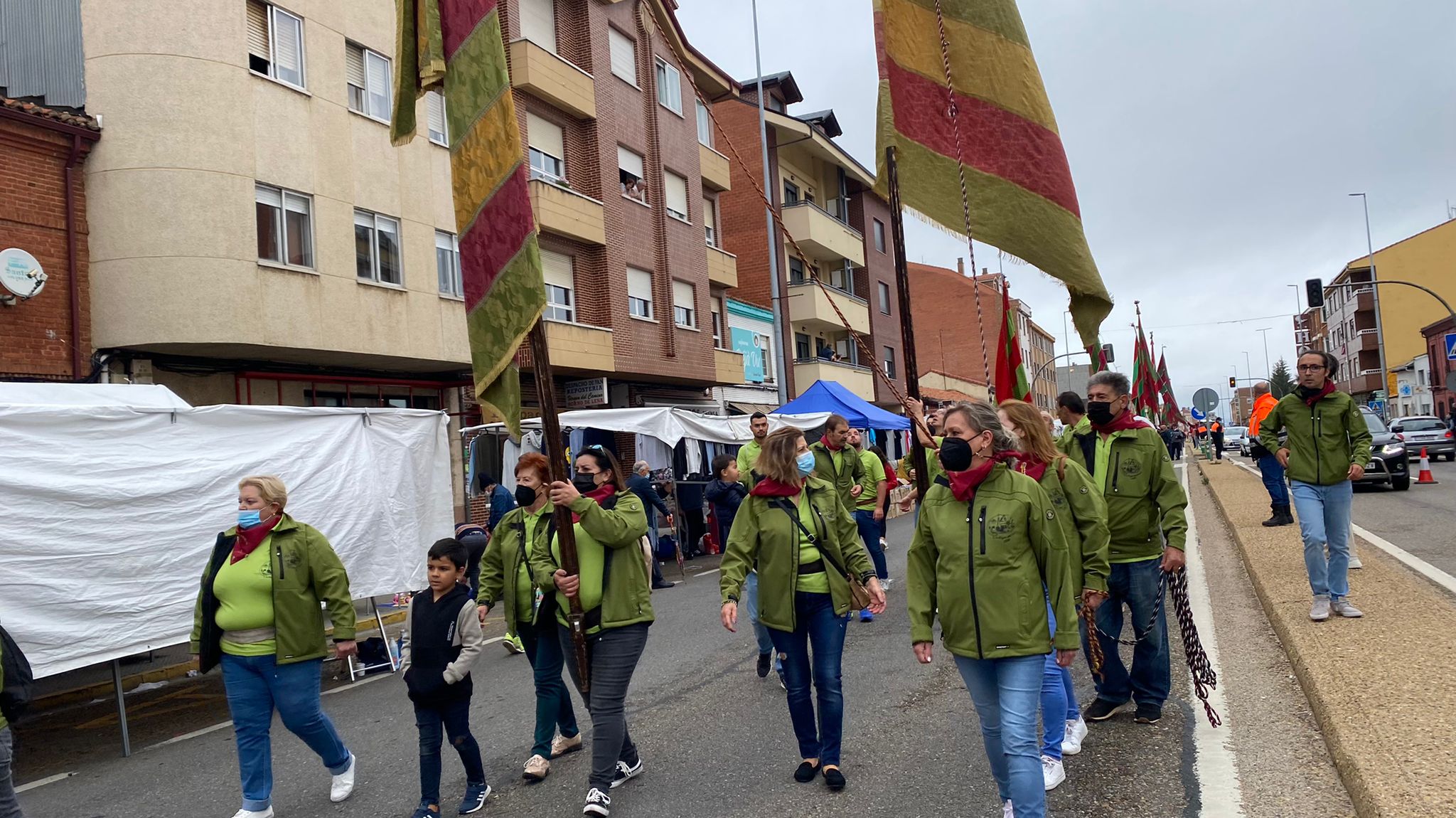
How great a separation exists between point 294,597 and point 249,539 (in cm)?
38

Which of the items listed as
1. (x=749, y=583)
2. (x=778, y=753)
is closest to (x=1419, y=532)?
(x=749, y=583)

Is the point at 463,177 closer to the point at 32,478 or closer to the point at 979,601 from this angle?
the point at 979,601

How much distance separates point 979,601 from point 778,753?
6.98 feet

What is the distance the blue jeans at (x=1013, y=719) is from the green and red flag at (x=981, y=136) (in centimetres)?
164

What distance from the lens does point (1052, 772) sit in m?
4.29

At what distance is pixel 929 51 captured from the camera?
178 inches

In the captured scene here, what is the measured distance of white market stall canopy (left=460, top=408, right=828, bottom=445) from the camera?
13.5 meters

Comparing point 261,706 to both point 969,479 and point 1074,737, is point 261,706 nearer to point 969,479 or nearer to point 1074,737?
point 969,479

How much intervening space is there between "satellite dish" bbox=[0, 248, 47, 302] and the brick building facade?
190 mm

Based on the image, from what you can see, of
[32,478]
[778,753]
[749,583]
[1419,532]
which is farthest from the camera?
[1419,532]

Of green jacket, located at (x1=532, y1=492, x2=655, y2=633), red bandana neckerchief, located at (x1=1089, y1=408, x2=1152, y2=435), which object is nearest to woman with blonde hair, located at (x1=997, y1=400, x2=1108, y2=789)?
red bandana neckerchief, located at (x1=1089, y1=408, x2=1152, y2=435)

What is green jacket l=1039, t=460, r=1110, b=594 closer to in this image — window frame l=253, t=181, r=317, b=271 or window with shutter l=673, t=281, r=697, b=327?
window frame l=253, t=181, r=317, b=271

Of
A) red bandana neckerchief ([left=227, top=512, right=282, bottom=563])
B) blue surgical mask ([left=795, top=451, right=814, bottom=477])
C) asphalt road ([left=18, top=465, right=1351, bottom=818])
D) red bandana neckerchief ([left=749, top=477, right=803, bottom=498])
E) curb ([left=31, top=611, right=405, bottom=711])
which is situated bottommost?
curb ([left=31, top=611, right=405, bottom=711])

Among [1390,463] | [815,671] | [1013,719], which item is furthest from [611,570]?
[1390,463]
